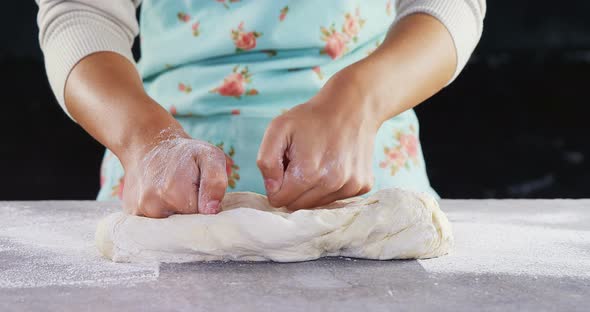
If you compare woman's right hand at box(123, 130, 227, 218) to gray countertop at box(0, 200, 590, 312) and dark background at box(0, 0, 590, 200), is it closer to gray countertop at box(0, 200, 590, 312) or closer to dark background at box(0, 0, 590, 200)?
gray countertop at box(0, 200, 590, 312)

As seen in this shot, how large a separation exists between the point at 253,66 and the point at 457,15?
0.32 metres

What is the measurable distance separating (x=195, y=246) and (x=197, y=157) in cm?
10

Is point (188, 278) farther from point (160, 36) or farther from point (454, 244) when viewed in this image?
point (160, 36)

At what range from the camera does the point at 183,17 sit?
116 cm

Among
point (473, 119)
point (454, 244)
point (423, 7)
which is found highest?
point (423, 7)

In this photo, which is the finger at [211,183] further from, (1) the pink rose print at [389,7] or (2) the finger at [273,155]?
(1) the pink rose print at [389,7]

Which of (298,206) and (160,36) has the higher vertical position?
(160,36)

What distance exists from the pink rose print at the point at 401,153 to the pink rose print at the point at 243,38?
0.87 ft

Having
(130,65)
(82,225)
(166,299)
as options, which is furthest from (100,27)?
(166,299)

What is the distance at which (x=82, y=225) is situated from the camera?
3.31 feet

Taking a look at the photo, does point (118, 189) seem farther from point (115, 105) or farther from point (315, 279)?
point (315, 279)

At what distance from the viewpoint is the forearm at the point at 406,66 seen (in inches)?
37.0

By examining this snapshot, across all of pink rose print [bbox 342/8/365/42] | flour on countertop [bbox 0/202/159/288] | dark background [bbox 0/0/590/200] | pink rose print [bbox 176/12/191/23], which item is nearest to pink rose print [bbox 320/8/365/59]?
pink rose print [bbox 342/8/365/42]

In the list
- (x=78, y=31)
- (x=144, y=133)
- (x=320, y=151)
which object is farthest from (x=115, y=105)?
(x=320, y=151)
